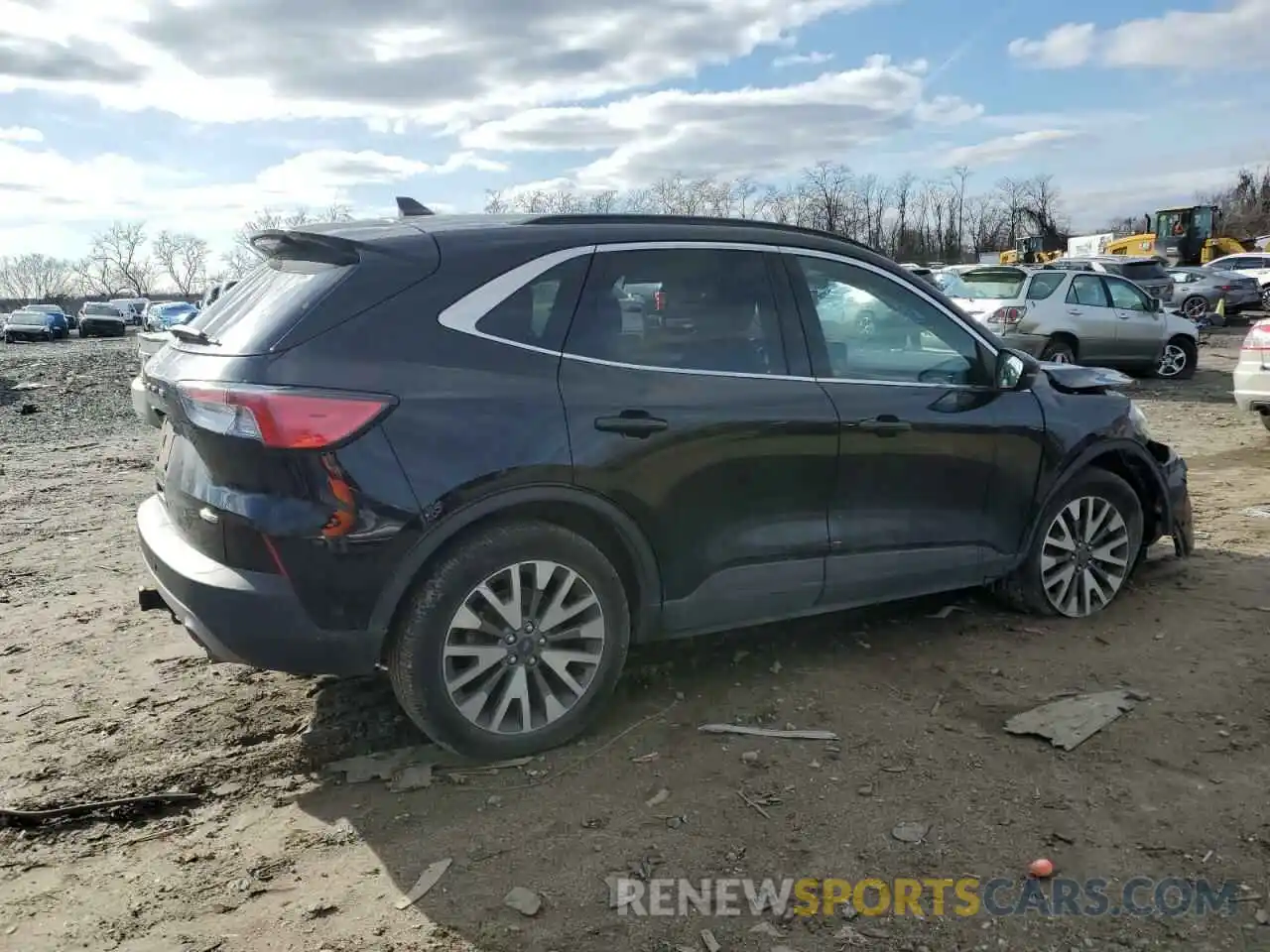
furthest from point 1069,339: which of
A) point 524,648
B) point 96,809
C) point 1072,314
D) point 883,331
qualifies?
point 96,809

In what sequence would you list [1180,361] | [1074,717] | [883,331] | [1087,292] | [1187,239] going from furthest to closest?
1. [1187,239]
2. [1180,361]
3. [1087,292]
4. [883,331]
5. [1074,717]

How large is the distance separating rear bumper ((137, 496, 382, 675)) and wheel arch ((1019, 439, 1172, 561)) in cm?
310

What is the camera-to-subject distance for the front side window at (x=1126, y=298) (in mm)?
15328

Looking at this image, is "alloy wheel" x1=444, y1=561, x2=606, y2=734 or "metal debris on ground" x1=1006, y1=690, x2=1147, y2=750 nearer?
"alloy wheel" x1=444, y1=561, x2=606, y2=734

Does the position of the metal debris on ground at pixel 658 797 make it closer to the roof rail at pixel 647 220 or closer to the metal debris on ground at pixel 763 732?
the metal debris on ground at pixel 763 732

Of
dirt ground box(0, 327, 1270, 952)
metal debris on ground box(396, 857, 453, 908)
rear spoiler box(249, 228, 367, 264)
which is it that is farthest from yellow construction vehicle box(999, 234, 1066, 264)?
metal debris on ground box(396, 857, 453, 908)

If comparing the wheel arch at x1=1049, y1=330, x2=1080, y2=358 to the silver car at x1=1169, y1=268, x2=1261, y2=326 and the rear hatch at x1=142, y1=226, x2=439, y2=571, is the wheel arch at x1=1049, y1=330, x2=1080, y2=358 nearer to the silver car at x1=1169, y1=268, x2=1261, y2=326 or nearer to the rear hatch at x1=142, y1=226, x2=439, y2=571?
the rear hatch at x1=142, y1=226, x2=439, y2=571

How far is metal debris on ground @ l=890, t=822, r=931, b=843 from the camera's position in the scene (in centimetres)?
304

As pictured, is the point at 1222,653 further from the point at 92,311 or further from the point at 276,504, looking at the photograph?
the point at 92,311

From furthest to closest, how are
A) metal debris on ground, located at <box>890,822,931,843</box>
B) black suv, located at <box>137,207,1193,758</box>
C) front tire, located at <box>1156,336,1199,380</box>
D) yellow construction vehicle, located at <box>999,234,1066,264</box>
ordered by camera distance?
1. yellow construction vehicle, located at <box>999,234,1066,264</box>
2. front tire, located at <box>1156,336,1199,380</box>
3. black suv, located at <box>137,207,1193,758</box>
4. metal debris on ground, located at <box>890,822,931,843</box>

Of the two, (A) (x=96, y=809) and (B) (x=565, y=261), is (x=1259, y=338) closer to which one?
(B) (x=565, y=261)

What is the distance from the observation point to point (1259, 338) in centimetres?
955

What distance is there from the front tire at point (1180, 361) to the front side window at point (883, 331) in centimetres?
1366

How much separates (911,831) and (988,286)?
1316 centimetres
